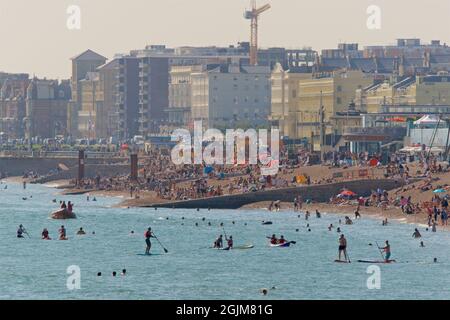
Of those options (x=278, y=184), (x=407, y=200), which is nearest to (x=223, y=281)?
(x=407, y=200)

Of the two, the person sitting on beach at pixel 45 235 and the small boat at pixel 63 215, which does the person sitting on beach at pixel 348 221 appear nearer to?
the person sitting on beach at pixel 45 235

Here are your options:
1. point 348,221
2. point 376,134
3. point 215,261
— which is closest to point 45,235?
point 215,261

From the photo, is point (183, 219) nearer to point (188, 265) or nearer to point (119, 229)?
point (119, 229)

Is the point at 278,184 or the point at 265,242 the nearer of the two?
the point at 265,242

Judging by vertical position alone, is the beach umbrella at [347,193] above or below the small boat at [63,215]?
above

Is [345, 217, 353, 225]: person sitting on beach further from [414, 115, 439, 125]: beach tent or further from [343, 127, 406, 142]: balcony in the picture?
[343, 127, 406, 142]: balcony

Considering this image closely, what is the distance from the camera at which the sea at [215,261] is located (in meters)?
84.1

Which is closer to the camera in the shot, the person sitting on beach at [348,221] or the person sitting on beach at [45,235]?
the person sitting on beach at [45,235]

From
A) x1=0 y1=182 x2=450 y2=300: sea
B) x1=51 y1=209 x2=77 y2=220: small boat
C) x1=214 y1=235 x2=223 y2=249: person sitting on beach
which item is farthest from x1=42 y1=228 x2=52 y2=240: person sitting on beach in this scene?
x1=51 y1=209 x2=77 y2=220: small boat

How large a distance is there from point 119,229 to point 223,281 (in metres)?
34.2

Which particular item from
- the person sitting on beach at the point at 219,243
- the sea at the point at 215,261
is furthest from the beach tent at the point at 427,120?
the person sitting on beach at the point at 219,243

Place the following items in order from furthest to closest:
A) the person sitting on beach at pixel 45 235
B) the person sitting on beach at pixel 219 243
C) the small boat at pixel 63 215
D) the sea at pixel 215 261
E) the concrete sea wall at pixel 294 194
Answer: the concrete sea wall at pixel 294 194
the small boat at pixel 63 215
the person sitting on beach at pixel 45 235
the person sitting on beach at pixel 219 243
the sea at pixel 215 261

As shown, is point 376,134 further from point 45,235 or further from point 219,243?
point 219,243
